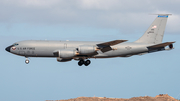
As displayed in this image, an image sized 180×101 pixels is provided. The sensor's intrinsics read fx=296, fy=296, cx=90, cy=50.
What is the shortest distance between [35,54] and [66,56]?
5.46 meters

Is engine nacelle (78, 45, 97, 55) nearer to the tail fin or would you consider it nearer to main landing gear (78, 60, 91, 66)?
main landing gear (78, 60, 91, 66)

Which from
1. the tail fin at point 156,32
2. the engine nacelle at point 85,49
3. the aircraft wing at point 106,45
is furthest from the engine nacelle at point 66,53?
the tail fin at point 156,32

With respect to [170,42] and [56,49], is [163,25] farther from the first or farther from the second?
[56,49]

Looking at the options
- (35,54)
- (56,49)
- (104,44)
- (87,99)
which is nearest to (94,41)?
(104,44)

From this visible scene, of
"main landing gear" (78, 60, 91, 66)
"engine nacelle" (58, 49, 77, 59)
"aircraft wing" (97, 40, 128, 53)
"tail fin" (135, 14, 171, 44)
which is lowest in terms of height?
"main landing gear" (78, 60, 91, 66)

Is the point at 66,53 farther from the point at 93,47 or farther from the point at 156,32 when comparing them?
the point at 156,32

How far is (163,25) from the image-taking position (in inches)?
2213

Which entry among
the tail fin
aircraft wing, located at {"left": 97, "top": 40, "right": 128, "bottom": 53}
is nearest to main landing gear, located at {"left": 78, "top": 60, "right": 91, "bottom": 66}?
aircraft wing, located at {"left": 97, "top": 40, "right": 128, "bottom": 53}

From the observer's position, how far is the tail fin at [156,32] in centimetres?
5588

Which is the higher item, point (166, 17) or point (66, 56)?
point (166, 17)

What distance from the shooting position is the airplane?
50750 millimetres

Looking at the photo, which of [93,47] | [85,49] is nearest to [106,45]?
[93,47]

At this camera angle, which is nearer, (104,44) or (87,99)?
(87,99)

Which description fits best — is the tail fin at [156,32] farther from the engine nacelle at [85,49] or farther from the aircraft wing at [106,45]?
the engine nacelle at [85,49]
